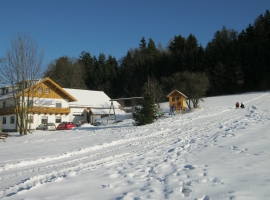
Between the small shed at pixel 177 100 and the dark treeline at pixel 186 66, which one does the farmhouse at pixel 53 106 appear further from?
the small shed at pixel 177 100

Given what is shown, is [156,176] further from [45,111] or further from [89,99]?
[89,99]

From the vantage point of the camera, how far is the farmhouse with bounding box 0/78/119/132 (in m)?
43.4

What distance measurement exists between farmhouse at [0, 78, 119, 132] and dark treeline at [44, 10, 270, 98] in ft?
26.6

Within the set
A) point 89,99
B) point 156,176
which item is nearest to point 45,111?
point 89,99

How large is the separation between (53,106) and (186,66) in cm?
3985

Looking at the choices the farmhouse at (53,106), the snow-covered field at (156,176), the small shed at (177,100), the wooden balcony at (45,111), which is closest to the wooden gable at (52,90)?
the farmhouse at (53,106)

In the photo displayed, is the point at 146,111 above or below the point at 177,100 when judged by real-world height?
below

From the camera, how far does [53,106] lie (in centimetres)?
4709

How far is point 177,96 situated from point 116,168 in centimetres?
3502

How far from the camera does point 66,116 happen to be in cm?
4916

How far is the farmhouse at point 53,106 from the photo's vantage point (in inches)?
1708

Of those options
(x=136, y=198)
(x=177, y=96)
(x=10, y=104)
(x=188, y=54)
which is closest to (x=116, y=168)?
(x=136, y=198)

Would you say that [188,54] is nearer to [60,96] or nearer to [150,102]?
[60,96]

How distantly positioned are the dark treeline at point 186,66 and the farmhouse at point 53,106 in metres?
8.12
